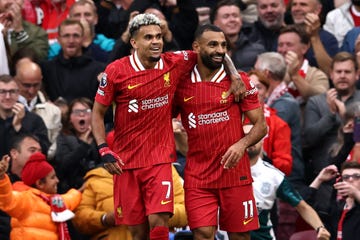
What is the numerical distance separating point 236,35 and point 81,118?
9.31 feet

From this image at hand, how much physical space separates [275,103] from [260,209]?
8.10ft

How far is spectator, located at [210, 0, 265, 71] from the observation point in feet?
62.3

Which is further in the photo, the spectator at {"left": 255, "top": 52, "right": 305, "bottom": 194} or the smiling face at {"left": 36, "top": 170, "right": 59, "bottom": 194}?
the spectator at {"left": 255, "top": 52, "right": 305, "bottom": 194}

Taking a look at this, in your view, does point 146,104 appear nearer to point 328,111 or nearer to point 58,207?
point 58,207

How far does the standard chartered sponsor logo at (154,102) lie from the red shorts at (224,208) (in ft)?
2.97

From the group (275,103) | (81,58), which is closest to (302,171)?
(275,103)

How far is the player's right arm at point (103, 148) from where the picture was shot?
1398 centimetres

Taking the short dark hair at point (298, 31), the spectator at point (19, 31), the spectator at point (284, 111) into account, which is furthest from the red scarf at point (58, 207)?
the short dark hair at point (298, 31)

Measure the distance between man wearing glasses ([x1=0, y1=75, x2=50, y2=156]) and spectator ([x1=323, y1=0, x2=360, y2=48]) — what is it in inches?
193

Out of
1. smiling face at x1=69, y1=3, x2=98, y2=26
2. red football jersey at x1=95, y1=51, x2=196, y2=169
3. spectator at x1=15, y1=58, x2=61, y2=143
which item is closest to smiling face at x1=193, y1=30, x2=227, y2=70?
red football jersey at x1=95, y1=51, x2=196, y2=169

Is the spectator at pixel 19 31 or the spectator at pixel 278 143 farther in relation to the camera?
the spectator at pixel 19 31

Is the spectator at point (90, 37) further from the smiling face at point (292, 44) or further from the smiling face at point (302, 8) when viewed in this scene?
the smiling face at point (302, 8)

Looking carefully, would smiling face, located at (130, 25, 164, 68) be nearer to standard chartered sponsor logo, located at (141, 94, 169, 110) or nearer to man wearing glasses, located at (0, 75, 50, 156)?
standard chartered sponsor logo, located at (141, 94, 169, 110)

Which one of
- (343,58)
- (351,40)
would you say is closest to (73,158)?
(343,58)
